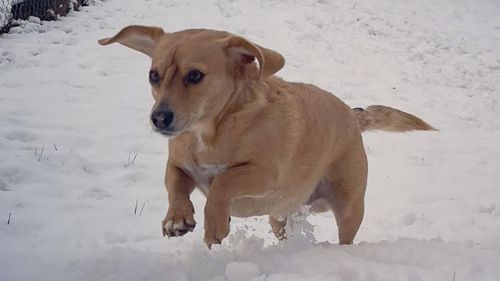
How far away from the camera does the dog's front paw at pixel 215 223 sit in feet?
10.8

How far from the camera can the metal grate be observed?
9.45 metres

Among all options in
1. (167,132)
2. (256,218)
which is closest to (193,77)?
(167,132)

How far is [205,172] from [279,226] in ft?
3.61

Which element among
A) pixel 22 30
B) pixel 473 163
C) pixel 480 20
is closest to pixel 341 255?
pixel 473 163

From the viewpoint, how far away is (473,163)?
6.90 m

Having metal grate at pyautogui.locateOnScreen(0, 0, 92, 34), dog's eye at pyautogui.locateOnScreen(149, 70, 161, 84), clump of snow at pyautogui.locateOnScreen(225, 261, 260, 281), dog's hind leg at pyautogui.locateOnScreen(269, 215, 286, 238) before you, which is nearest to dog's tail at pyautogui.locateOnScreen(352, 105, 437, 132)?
dog's hind leg at pyautogui.locateOnScreen(269, 215, 286, 238)

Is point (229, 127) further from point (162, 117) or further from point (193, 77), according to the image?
point (162, 117)

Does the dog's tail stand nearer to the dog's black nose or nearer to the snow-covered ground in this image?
the snow-covered ground

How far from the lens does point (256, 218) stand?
5.16 metres

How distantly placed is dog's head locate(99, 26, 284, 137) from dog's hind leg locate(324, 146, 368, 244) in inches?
42.9

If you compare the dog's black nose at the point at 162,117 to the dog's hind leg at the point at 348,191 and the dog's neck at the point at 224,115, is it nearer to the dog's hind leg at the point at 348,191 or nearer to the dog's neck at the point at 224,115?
the dog's neck at the point at 224,115

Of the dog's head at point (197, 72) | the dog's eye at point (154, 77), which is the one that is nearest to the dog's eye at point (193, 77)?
the dog's head at point (197, 72)

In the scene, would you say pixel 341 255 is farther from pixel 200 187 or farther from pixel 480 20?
pixel 480 20

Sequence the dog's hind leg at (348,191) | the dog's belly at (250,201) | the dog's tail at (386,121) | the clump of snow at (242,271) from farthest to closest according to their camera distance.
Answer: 1. the dog's tail at (386,121)
2. the dog's hind leg at (348,191)
3. the dog's belly at (250,201)
4. the clump of snow at (242,271)
